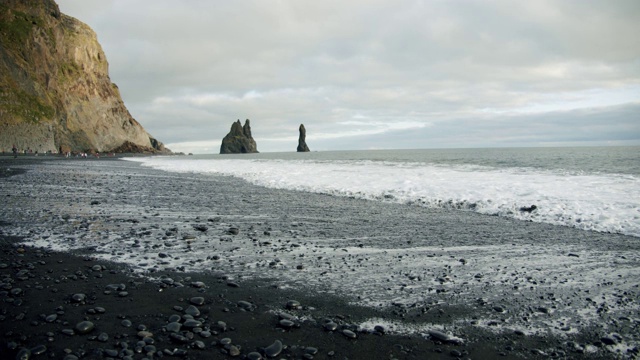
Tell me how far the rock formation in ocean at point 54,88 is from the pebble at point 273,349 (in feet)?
267

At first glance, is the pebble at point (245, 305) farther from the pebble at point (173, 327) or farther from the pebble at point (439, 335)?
the pebble at point (439, 335)

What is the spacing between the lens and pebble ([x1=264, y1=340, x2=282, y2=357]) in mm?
3511

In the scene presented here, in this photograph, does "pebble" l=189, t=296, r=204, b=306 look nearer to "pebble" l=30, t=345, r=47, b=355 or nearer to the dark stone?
"pebble" l=30, t=345, r=47, b=355

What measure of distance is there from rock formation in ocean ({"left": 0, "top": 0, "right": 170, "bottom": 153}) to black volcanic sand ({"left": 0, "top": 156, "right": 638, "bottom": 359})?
78.7 meters

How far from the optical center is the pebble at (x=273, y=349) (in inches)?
138

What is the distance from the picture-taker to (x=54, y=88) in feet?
268

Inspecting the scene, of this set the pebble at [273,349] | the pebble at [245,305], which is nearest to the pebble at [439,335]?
the pebble at [273,349]

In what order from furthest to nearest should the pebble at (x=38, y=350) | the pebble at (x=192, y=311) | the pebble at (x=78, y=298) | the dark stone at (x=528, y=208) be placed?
1. the dark stone at (x=528, y=208)
2. the pebble at (x=78, y=298)
3. the pebble at (x=192, y=311)
4. the pebble at (x=38, y=350)

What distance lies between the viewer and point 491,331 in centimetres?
412

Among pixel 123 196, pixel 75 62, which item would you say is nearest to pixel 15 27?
pixel 75 62

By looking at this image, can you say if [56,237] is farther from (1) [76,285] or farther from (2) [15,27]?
(2) [15,27]

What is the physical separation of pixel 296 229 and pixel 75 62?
112 m

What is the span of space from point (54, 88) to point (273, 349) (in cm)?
10060

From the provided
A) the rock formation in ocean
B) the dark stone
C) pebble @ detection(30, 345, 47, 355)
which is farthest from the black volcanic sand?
the rock formation in ocean
